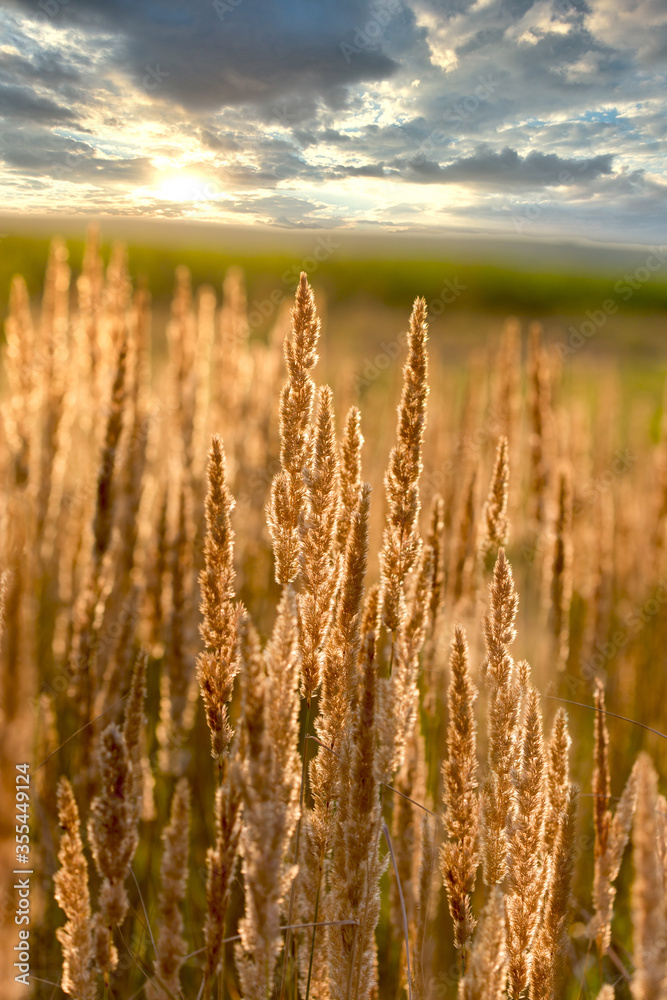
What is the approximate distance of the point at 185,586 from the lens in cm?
232

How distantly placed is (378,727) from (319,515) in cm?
43

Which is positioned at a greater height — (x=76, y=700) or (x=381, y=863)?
(x=381, y=863)

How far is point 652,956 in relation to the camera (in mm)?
856

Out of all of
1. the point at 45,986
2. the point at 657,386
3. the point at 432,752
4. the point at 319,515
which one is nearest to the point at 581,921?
the point at 432,752

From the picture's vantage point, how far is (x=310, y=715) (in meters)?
1.75

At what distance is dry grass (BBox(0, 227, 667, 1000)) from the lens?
111 cm

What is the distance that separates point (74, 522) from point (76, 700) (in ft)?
4.20

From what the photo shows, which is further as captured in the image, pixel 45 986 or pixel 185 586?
pixel 185 586

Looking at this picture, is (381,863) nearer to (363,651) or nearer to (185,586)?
(363,651)

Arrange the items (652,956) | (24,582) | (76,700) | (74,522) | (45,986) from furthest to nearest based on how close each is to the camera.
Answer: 1. (74,522)
2. (76,700)
3. (45,986)
4. (652,956)
5. (24,582)

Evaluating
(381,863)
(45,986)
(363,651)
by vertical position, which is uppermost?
(363,651)

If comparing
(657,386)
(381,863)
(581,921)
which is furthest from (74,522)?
(657,386)

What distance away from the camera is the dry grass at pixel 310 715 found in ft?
3.64

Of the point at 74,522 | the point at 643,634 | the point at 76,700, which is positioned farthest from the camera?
the point at 643,634
